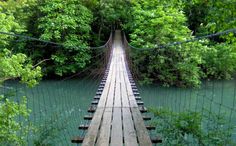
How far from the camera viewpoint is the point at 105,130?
2428 mm

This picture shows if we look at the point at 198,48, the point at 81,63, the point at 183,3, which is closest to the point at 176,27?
the point at 198,48

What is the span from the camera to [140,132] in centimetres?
237

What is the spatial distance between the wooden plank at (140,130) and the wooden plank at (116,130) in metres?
0.13

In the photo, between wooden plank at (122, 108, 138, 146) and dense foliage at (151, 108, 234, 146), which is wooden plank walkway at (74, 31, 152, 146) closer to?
wooden plank at (122, 108, 138, 146)

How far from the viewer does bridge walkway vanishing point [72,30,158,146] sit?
7.23ft

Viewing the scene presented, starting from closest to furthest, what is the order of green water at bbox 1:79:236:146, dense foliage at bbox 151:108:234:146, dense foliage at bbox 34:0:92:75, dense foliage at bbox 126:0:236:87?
dense foliage at bbox 151:108:234:146 < green water at bbox 1:79:236:146 < dense foliage at bbox 126:0:236:87 < dense foliage at bbox 34:0:92:75

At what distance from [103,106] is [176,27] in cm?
650

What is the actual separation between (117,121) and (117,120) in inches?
1.2

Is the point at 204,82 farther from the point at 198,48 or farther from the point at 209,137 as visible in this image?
the point at 209,137

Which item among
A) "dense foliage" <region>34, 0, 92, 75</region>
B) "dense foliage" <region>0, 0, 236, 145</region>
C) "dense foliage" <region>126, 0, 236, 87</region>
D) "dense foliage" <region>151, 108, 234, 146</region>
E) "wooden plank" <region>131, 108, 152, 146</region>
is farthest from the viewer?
"dense foliage" <region>34, 0, 92, 75</region>

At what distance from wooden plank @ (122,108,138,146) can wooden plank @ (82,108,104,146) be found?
21 cm

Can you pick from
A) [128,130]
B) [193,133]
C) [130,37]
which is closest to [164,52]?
[130,37]

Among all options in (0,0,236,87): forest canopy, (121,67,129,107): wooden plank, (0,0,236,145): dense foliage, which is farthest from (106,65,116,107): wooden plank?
(0,0,236,87): forest canopy

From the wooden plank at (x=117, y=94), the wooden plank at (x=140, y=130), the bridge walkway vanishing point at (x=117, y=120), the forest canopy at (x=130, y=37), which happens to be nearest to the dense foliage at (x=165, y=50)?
the forest canopy at (x=130, y=37)
